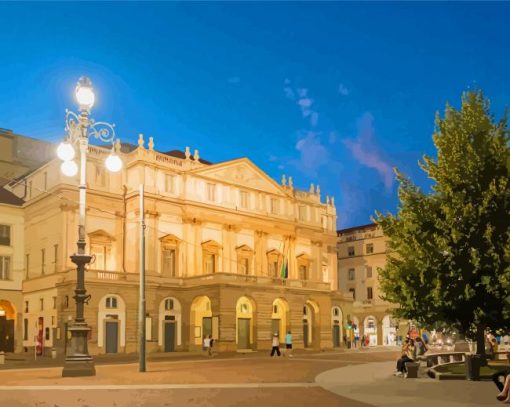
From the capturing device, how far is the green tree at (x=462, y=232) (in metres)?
24.1

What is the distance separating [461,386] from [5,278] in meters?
46.7

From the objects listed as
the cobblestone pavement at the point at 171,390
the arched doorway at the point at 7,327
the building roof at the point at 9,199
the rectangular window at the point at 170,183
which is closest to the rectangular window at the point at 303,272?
the rectangular window at the point at 170,183

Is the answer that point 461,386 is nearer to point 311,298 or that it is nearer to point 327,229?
point 311,298

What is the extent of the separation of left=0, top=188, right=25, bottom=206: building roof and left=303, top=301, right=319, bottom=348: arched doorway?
28806mm

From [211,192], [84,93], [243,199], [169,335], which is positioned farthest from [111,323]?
[84,93]

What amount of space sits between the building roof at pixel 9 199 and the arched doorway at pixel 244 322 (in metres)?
21.9

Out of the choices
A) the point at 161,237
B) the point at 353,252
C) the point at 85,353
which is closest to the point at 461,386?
the point at 85,353

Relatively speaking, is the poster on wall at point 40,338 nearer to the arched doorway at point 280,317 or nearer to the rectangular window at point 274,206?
the arched doorway at point 280,317

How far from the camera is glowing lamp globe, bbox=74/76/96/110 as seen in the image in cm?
2505

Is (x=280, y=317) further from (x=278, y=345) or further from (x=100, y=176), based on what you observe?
(x=100, y=176)

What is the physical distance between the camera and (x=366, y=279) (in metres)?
89.6

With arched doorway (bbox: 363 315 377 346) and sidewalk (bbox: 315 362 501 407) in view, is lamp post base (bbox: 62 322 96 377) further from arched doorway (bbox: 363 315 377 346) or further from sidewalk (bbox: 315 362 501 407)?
arched doorway (bbox: 363 315 377 346)

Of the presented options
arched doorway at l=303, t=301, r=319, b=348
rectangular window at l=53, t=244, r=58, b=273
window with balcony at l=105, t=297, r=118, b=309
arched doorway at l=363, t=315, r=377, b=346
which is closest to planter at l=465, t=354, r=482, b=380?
window with balcony at l=105, t=297, r=118, b=309

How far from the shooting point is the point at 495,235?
24.3 metres
